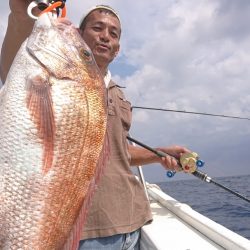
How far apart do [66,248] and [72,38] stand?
0.96m

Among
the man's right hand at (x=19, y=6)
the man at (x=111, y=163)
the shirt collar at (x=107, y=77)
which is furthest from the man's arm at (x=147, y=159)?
A: the man's right hand at (x=19, y=6)

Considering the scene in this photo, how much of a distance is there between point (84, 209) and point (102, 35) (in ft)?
5.60

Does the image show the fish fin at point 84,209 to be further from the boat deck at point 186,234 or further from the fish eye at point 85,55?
the boat deck at point 186,234

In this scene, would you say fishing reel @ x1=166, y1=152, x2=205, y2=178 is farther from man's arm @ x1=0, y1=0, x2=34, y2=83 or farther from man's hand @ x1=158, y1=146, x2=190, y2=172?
man's arm @ x1=0, y1=0, x2=34, y2=83

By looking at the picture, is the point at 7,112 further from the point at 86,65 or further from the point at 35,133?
the point at 86,65

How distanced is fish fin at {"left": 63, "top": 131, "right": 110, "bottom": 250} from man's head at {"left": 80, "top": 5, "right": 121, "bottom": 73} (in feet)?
4.43

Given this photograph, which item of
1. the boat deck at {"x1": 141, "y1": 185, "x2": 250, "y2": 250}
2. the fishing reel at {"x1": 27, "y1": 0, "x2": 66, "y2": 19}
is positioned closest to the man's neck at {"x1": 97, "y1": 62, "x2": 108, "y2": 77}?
the fishing reel at {"x1": 27, "y1": 0, "x2": 66, "y2": 19}

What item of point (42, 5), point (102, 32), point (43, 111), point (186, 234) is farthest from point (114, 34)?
point (186, 234)

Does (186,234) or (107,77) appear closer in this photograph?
(107,77)

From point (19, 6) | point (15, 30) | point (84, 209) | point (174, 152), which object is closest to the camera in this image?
point (84, 209)

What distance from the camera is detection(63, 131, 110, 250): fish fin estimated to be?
1395mm

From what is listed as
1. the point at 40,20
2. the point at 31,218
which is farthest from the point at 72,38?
the point at 31,218

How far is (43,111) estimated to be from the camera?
Result: 1.50 m

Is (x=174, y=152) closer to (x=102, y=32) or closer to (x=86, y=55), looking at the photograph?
(x=102, y=32)
